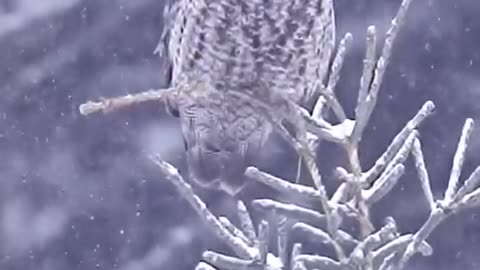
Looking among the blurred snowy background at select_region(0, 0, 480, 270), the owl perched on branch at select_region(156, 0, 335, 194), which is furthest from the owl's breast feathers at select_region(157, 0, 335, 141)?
the blurred snowy background at select_region(0, 0, 480, 270)

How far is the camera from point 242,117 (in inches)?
127

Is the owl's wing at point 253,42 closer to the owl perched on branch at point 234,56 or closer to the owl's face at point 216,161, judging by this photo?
the owl perched on branch at point 234,56

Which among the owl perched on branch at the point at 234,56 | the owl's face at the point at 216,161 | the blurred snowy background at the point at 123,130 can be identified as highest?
the owl perched on branch at the point at 234,56

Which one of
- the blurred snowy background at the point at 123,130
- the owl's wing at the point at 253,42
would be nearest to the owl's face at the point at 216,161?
the owl's wing at the point at 253,42

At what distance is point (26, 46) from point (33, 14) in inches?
4.9

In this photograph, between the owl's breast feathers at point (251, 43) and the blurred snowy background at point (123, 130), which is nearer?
the owl's breast feathers at point (251, 43)

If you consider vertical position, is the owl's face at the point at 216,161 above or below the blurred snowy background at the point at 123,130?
above

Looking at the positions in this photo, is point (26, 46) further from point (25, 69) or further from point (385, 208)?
point (385, 208)

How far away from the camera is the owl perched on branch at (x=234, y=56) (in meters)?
3.05

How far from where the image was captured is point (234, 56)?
3143mm

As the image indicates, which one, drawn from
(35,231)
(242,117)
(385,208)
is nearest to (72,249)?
(35,231)

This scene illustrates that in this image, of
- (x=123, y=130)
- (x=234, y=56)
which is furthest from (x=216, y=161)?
(x=123, y=130)

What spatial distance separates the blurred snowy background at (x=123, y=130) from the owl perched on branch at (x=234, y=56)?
2.24 metres

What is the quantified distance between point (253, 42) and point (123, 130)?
10.5ft
